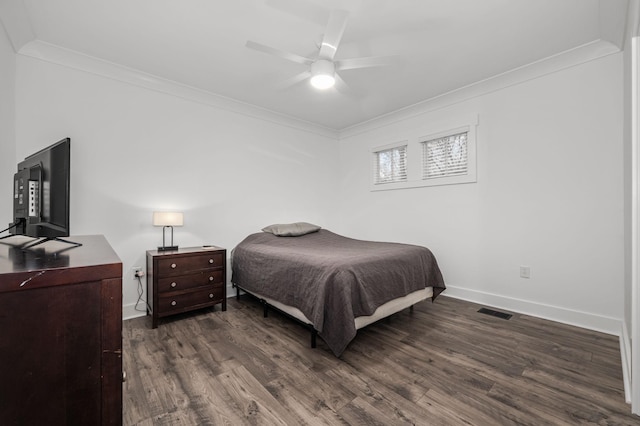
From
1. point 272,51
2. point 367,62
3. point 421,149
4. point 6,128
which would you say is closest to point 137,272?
point 6,128

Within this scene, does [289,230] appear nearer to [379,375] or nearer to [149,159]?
[149,159]

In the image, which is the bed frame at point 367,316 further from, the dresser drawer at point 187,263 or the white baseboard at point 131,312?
the white baseboard at point 131,312

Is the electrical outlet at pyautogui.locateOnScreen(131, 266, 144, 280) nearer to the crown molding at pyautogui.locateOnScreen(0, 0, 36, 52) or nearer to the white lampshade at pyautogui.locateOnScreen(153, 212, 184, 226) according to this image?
the white lampshade at pyautogui.locateOnScreen(153, 212, 184, 226)

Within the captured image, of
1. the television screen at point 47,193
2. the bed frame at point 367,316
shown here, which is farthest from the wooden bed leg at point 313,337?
the television screen at point 47,193

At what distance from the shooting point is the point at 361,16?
2100 millimetres

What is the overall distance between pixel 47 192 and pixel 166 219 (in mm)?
1680

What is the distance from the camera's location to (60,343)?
2.46 ft

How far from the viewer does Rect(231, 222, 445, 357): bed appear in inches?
80.8

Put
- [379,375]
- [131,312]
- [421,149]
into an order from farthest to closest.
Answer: [421,149]
[131,312]
[379,375]

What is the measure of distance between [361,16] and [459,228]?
2578mm

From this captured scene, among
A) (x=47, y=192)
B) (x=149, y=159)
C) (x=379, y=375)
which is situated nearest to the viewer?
(x=47, y=192)

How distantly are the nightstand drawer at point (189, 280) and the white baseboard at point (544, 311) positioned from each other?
2849 mm

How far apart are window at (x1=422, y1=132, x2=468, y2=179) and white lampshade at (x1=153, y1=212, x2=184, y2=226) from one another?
3099 mm

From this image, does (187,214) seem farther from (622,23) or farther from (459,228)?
(622,23)
